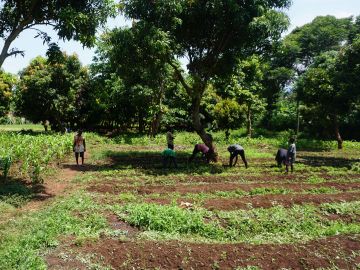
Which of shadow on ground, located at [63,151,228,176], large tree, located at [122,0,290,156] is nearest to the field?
shadow on ground, located at [63,151,228,176]

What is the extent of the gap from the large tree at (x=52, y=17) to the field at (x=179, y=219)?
4.85 meters

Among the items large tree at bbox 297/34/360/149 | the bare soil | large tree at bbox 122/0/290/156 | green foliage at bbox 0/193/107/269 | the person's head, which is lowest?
the bare soil

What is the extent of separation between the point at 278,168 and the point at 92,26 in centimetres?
1023

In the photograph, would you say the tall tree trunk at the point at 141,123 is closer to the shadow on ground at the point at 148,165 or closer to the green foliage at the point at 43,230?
the shadow on ground at the point at 148,165

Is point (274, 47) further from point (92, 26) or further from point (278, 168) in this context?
point (92, 26)

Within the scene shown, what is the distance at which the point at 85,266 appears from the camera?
6891 mm

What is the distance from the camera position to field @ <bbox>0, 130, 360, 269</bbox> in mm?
7398

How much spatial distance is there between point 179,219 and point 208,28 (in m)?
12.0

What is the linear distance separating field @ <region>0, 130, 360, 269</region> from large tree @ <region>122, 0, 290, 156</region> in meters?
5.57

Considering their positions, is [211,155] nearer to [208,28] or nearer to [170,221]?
[208,28]

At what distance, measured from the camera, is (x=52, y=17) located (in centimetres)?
1280

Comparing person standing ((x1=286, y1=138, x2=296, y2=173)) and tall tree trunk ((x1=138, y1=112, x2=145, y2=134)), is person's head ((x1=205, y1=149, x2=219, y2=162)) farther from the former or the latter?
tall tree trunk ((x1=138, y1=112, x2=145, y2=134))

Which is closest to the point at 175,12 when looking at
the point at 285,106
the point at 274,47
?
the point at 274,47

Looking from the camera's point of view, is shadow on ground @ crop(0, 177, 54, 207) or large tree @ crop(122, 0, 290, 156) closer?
shadow on ground @ crop(0, 177, 54, 207)
